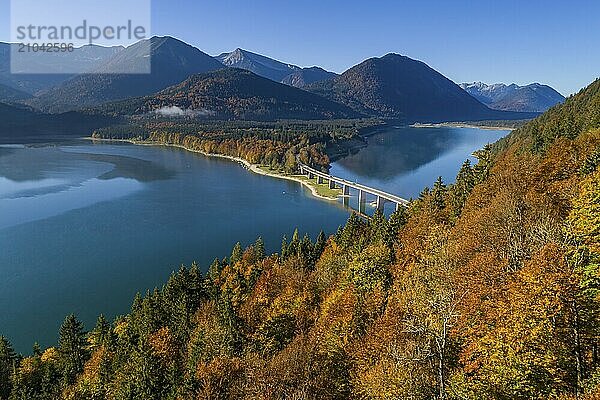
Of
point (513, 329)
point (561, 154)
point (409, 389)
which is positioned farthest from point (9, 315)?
point (561, 154)

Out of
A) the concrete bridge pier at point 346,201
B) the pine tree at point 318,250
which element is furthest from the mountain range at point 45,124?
the pine tree at point 318,250

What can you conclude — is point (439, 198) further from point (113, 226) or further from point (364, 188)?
point (113, 226)

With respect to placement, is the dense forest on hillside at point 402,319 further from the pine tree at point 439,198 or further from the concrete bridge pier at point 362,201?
the concrete bridge pier at point 362,201

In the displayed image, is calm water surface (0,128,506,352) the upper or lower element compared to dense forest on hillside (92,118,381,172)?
lower

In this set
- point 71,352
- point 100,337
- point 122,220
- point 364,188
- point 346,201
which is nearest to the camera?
point 71,352

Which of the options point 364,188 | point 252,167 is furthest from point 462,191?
point 252,167

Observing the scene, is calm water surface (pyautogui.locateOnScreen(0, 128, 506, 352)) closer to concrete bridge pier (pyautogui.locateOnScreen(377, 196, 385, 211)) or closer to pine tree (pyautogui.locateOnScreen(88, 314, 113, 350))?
pine tree (pyautogui.locateOnScreen(88, 314, 113, 350))

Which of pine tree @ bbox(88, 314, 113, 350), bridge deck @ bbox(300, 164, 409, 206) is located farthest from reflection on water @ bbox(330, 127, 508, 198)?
pine tree @ bbox(88, 314, 113, 350)
